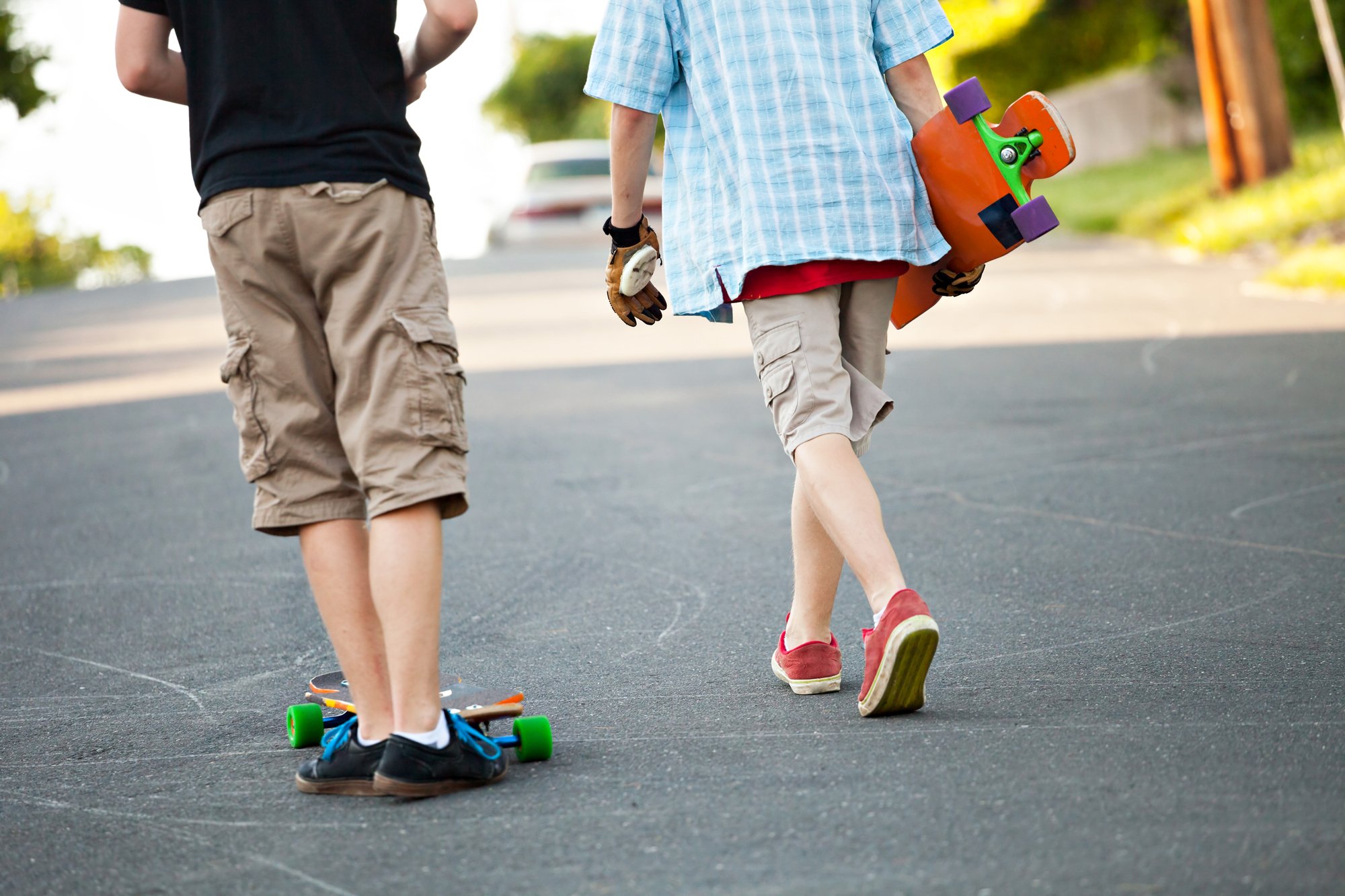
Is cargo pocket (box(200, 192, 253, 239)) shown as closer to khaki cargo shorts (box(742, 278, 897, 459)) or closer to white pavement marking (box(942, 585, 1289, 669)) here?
khaki cargo shorts (box(742, 278, 897, 459))

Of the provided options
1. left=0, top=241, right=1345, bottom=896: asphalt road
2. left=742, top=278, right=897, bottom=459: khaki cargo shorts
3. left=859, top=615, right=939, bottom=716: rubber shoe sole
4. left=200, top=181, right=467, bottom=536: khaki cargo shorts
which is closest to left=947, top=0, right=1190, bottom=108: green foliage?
left=0, top=241, right=1345, bottom=896: asphalt road

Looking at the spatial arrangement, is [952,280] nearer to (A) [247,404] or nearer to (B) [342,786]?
(A) [247,404]

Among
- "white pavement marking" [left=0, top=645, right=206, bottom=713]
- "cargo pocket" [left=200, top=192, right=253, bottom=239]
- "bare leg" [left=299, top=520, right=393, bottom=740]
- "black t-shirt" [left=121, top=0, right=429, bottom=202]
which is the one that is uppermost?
"black t-shirt" [left=121, top=0, right=429, bottom=202]

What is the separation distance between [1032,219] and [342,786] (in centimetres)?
188

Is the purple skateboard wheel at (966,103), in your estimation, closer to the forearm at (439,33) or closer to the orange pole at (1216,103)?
the forearm at (439,33)

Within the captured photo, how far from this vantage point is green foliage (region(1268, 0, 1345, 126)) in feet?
63.9

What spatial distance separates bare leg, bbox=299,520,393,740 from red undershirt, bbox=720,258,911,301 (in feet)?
3.25

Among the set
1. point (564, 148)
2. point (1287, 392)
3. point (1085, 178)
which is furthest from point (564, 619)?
point (1085, 178)

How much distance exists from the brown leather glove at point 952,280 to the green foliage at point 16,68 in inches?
1036

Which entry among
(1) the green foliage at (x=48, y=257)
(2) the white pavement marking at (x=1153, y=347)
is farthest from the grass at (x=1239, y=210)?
(1) the green foliage at (x=48, y=257)

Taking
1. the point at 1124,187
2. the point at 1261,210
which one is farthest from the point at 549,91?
the point at 1261,210

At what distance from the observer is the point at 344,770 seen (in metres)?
2.94

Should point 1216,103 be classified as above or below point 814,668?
below

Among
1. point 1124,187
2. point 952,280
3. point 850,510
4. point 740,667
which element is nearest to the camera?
point 850,510
